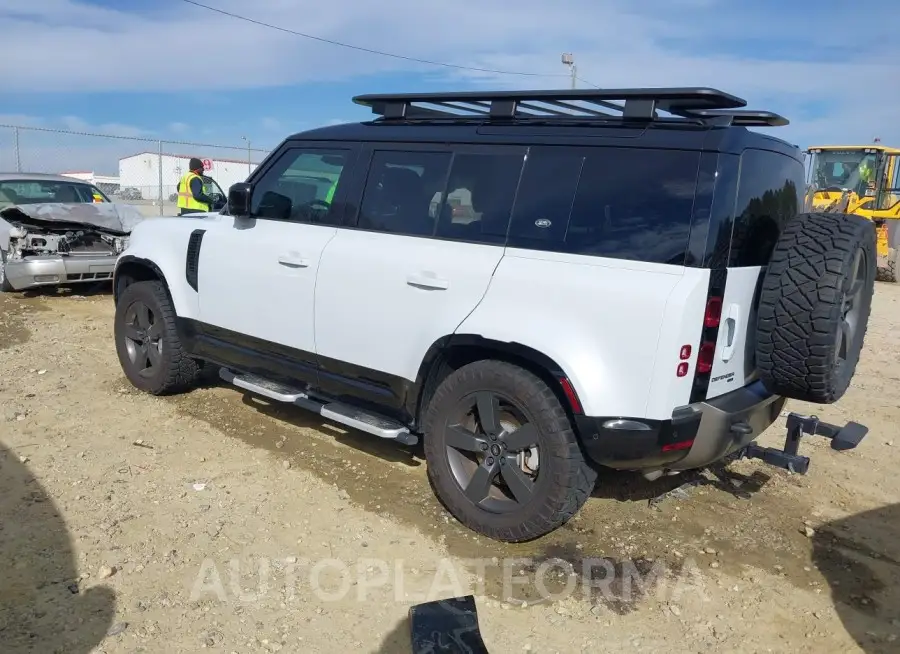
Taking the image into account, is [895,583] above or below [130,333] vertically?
below

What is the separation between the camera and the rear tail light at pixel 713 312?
3.01 m

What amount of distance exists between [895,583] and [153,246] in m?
5.07

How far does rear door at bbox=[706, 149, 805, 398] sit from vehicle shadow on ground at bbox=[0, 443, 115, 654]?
2818 mm

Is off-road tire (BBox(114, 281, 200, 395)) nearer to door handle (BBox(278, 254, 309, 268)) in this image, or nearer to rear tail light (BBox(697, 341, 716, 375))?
door handle (BBox(278, 254, 309, 268))

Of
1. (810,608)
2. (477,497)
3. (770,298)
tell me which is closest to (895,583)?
(810,608)

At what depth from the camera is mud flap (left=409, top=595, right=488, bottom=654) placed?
2.64 m

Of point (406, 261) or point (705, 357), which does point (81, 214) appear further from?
point (705, 357)

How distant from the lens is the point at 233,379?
4820 millimetres

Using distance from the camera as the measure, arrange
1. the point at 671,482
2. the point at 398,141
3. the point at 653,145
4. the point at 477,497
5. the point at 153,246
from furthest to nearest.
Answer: the point at 153,246
the point at 671,482
the point at 398,141
the point at 477,497
the point at 653,145

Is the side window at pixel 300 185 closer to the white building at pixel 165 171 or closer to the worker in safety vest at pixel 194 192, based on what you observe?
the worker in safety vest at pixel 194 192

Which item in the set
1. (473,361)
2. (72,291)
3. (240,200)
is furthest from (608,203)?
(72,291)

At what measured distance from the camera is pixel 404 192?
158 inches

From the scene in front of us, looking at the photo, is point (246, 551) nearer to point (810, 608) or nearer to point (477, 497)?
point (477, 497)

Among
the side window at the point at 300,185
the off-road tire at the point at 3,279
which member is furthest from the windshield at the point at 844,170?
the off-road tire at the point at 3,279
